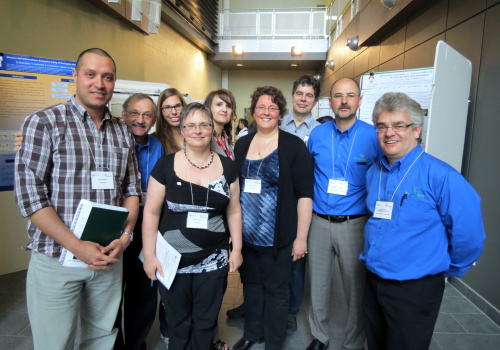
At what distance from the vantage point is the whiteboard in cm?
260

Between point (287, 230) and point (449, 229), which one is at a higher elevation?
point (449, 229)

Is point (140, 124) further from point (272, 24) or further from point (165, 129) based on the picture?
point (272, 24)

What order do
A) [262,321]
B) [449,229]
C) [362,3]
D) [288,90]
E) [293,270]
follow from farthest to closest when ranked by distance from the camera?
[288,90]
[362,3]
[293,270]
[262,321]
[449,229]

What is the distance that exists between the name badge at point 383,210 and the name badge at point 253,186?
0.70 meters

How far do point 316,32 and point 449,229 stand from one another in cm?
1039

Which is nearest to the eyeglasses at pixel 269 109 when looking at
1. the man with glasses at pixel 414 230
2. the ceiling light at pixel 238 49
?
the man with glasses at pixel 414 230

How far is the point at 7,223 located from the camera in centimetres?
333

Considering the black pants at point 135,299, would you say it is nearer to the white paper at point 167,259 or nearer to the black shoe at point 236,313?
the white paper at point 167,259

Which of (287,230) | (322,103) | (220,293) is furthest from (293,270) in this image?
(322,103)

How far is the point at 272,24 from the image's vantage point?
33.0ft

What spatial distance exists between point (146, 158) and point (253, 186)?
77cm

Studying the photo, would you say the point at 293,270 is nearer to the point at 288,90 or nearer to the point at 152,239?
the point at 152,239

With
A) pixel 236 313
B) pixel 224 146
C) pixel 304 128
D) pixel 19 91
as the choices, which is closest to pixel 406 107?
pixel 304 128

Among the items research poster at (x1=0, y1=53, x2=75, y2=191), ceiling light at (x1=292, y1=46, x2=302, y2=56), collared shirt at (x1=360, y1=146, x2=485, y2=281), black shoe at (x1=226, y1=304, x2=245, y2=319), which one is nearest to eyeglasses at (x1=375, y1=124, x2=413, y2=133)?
collared shirt at (x1=360, y1=146, x2=485, y2=281)
